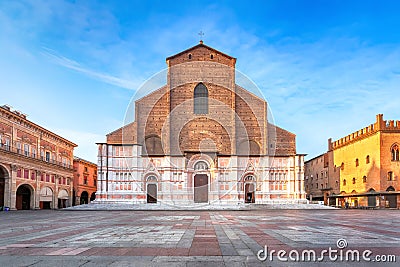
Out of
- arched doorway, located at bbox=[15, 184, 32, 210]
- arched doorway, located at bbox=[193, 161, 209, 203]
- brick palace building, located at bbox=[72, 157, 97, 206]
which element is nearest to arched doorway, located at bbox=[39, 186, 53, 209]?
arched doorway, located at bbox=[15, 184, 32, 210]

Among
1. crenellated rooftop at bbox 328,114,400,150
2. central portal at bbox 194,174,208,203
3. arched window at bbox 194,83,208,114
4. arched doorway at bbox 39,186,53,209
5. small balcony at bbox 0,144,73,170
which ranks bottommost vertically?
arched doorway at bbox 39,186,53,209

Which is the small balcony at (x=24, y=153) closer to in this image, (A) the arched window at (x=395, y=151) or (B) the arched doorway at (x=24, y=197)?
(B) the arched doorway at (x=24, y=197)

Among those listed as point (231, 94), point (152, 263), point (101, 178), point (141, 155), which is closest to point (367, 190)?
point (231, 94)

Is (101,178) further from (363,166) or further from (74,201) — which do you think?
(363,166)

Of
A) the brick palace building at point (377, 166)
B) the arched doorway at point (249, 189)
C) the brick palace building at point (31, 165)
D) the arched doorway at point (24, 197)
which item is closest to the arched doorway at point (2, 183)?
the brick palace building at point (31, 165)

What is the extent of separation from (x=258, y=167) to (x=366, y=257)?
1301 inches

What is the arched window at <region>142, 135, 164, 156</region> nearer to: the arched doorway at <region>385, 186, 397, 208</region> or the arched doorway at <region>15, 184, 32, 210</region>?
the arched doorway at <region>15, 184, 32, 210</region>

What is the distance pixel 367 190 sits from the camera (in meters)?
43.2

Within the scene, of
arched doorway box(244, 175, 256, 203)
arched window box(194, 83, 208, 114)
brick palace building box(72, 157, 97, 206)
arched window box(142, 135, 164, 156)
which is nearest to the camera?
arched window box(142, 135, 164, 156)

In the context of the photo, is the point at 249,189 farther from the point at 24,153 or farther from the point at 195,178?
the point at 24,153

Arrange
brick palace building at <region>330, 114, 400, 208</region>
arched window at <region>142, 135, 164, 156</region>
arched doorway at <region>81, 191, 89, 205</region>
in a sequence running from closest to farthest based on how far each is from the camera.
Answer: arched window at <region>142, 135, 164, 156</region>, brick palace building at <region>330, 114, 400, 208</region>, arched doorway at <region>81, 191, 89, 205</region>

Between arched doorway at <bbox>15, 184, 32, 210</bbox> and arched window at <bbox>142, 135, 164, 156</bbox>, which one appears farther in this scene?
arched window at <bbox>142, 135, 164, 156</bbox>

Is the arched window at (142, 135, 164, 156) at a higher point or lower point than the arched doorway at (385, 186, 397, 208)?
higher

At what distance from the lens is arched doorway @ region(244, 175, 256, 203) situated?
130 ft
